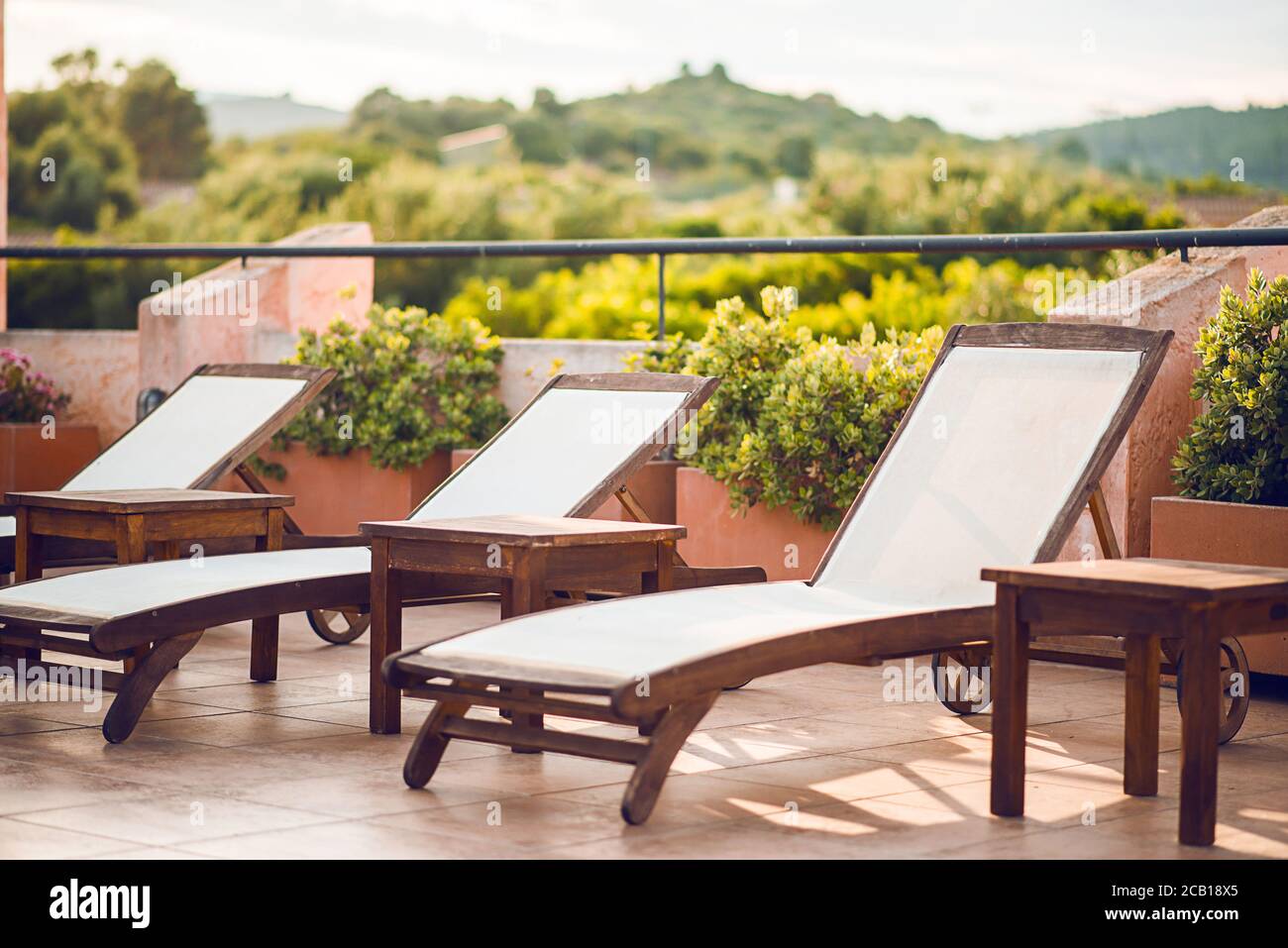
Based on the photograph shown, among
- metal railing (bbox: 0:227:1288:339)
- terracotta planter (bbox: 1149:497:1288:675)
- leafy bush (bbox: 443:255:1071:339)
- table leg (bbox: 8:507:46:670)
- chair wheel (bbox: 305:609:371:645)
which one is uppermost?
leafy bush (bbox: 443:255:1071:339)

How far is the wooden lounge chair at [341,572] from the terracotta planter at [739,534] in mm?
812

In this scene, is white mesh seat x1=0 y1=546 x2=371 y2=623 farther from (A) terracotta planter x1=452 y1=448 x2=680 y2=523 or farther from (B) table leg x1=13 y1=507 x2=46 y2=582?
(A) terracotta planter x1=452 y1=448 x2=680 y2=523

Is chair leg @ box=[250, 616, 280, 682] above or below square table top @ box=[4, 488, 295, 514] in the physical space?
below

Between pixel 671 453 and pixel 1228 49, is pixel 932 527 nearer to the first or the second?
pixel 671 453

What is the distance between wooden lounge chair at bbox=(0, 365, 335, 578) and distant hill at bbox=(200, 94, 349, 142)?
58.1 metres

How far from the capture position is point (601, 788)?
12.3ft

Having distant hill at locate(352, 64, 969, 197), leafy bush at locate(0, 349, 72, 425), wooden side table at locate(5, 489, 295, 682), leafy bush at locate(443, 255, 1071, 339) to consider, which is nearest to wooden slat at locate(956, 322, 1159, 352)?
wooden side table at locate(5, 489, 295, 682)

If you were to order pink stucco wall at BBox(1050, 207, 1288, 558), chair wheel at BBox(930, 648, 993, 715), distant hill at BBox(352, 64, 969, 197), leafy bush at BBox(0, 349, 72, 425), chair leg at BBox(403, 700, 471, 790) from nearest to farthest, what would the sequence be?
chair leg at BBox(403, 700, 471, 790)
chair wheel at BBox(930, 648, 993, 715)
pink stucco wall at BBox(1050, 207, 1288, 558)
leafy bush at BBox(0, 349, 72, 425)
distant hill at BBox(352, 64, 969, 197)

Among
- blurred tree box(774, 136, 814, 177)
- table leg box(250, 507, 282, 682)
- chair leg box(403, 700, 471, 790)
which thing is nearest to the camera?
chair leg box(403, 700, 471, 790)

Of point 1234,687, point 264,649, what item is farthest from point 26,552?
point 1234,687

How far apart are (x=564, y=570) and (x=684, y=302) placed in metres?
30.1

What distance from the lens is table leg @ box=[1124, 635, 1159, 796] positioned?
12.0 ft

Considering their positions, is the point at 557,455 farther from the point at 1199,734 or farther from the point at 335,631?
the point at 1199,734
